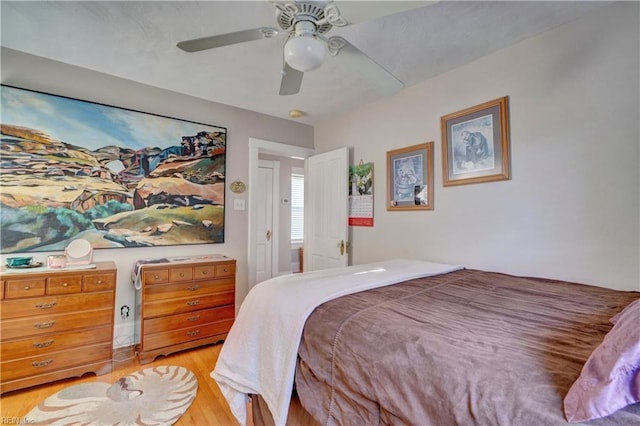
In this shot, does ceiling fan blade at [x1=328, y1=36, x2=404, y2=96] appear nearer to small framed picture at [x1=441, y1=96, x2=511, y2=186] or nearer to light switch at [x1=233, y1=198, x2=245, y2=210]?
small framed picture at [x1=441, y1=96, x2=511, y2=186]

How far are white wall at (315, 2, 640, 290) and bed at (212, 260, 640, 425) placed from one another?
0.30m

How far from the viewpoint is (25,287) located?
6.41ft

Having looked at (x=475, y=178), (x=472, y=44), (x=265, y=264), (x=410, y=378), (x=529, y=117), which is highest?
(x=472, y=44)

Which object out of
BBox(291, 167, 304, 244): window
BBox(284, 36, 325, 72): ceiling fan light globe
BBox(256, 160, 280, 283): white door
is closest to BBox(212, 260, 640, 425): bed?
BBox(284, 36, 325, 72): ceiling fan light globe

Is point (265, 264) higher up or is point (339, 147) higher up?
point (339, 147)

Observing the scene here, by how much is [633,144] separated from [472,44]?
44.7 inches

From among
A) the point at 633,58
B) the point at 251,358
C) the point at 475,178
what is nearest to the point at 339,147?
the point at 475,178

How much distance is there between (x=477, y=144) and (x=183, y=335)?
289cm

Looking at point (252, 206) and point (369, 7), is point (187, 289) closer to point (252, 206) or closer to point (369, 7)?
point (252, 206)

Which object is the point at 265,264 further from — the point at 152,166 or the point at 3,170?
the point at 3,170

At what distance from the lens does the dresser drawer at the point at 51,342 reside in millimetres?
1920

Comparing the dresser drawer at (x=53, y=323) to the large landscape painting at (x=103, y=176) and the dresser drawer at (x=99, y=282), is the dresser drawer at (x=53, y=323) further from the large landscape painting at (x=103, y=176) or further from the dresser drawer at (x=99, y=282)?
the large landscape painting at (x=103, y=176)

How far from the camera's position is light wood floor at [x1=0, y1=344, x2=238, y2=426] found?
1.71m

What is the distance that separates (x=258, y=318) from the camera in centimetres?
144
